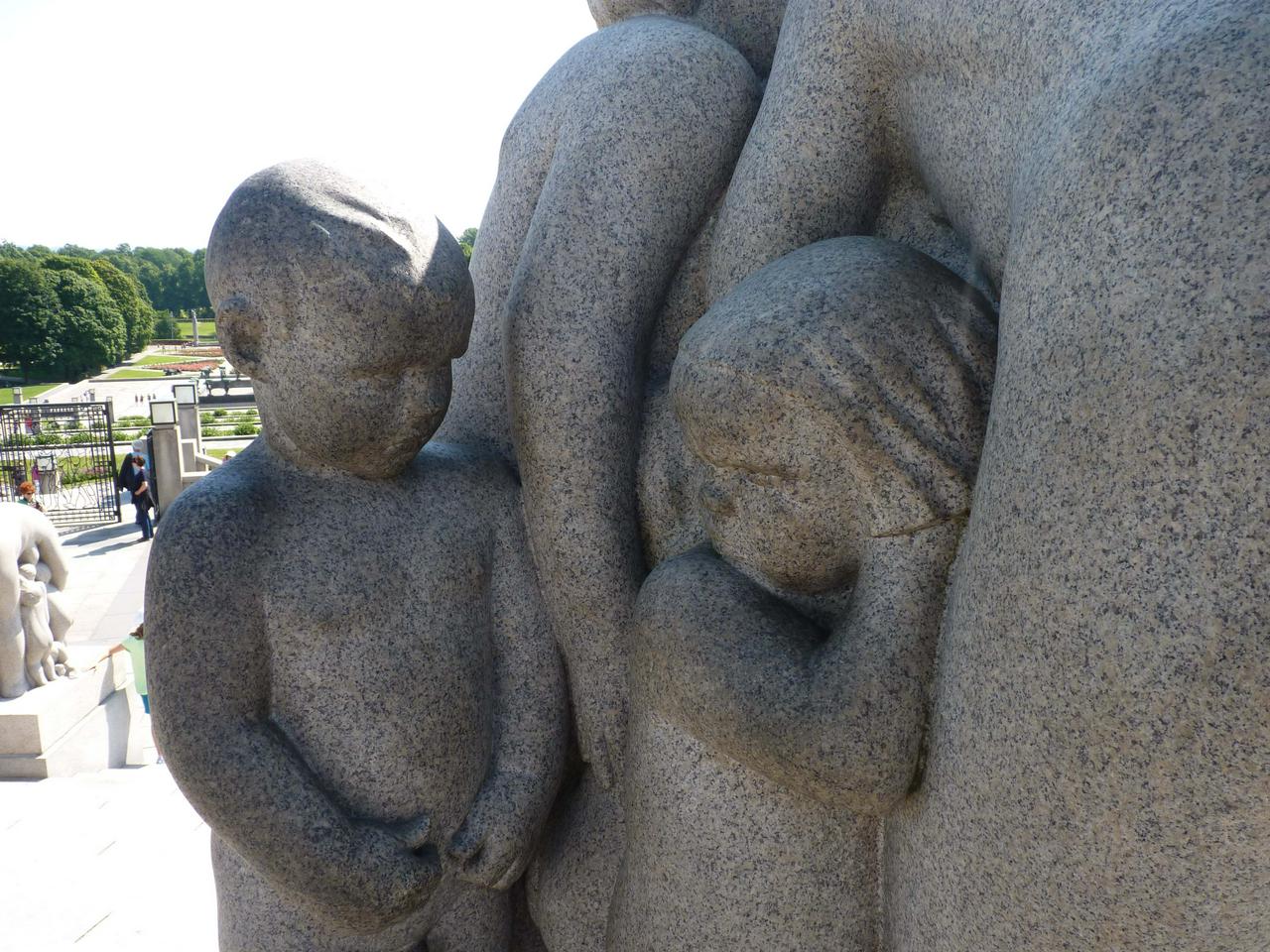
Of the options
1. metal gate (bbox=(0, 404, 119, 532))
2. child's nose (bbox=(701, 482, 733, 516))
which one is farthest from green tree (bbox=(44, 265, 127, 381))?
child's nose (bbox=(701, 482, 733, 516))

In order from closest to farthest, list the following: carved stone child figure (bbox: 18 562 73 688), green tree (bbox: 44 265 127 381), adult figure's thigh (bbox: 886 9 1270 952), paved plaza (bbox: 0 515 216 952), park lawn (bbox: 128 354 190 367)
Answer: adult figure's thigh (bbox: 886 9 1270 952) < paved plaza (bbox: 0 515 216 952) < carved stone child figure (bbox: 18 562 73 688) < green tree (bbox: 44 265 127 381) < park lawn (bbox: 128 354 190 367)

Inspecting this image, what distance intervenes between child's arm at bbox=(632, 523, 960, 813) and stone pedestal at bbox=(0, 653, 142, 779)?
5.42m

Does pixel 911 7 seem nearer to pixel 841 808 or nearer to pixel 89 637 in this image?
pixel 841 808

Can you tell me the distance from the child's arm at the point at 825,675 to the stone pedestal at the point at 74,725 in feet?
17.8

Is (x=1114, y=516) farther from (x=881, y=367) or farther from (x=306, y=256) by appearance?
(x=306, y=256)

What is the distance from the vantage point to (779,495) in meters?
1.55

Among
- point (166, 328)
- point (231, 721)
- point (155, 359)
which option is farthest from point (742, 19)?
point (166, 328)

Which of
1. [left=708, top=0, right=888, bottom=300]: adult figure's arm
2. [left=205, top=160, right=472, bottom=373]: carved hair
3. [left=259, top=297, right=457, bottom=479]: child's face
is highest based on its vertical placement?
[left=708, top=0, right=888, bottom=300]: adult figure's arm

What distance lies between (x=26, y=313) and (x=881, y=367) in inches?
2115

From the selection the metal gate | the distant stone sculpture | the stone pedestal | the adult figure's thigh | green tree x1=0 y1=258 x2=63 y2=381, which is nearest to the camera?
the adult figure's thigh

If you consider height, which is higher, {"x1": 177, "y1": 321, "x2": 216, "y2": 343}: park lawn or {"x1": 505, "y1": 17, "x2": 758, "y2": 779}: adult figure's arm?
{"x1": 505, "y1": 17, "x2": 758, "y2": 779}: adult figure's arm

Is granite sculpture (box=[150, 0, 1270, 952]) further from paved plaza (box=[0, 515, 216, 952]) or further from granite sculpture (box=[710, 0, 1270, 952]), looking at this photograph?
paved plaza (box=[0, 515, 216, 952])

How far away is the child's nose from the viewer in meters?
1.62

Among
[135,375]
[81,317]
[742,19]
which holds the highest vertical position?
[742,19]
